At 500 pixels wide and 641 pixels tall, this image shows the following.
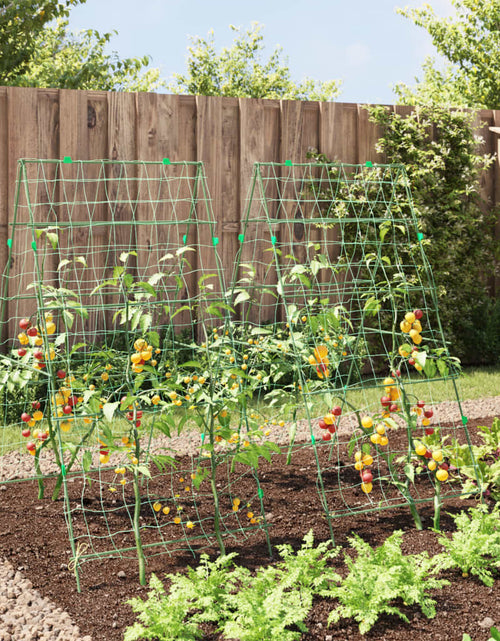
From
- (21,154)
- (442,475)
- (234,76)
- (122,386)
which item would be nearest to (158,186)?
(21,154)

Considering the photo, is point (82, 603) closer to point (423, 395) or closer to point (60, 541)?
point (60, 541)

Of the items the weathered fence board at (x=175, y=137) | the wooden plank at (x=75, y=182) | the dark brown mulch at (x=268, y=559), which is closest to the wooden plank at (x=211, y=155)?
the weathered fence board at (x=175, y=137)

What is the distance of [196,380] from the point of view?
3529 millimetres

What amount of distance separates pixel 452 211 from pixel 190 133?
231 cm

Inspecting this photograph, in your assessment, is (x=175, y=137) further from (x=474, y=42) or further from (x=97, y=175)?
(x=474, y=42)

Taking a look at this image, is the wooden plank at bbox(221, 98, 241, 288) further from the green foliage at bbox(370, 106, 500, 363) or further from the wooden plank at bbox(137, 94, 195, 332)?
the green foliage at bbox(370, 106, 500, 363)

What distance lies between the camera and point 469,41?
32.9 feet

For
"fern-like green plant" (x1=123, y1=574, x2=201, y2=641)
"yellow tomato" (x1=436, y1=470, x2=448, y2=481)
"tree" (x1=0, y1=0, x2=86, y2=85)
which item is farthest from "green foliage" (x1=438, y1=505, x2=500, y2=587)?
"tree" (x1=0, y1=0, x2=86, y2=85)

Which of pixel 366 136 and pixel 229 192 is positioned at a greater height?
pixel 366 136

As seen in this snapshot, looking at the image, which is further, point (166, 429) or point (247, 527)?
point (247, 527)

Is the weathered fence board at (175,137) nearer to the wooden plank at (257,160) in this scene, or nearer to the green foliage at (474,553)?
the wooden plank at (257,160)

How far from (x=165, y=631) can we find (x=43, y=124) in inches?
156

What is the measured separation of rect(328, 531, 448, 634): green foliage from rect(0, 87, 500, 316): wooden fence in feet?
11.0

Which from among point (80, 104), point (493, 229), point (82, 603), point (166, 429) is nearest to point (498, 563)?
point (166, 429)
